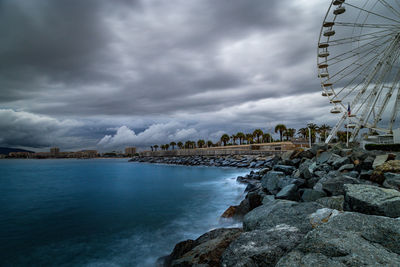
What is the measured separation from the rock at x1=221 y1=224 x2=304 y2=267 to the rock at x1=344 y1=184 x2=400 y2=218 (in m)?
2.09

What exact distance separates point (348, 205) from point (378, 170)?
6.74 m

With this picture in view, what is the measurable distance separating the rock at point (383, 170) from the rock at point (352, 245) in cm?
795

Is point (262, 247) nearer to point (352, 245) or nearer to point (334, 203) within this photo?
point (352, 245)

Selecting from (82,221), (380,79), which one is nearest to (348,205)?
(82,221)

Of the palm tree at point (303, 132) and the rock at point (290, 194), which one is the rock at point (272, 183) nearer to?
the rock at point (290, 194)

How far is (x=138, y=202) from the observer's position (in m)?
18.0

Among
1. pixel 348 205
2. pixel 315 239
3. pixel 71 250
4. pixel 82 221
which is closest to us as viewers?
pixel 315 239

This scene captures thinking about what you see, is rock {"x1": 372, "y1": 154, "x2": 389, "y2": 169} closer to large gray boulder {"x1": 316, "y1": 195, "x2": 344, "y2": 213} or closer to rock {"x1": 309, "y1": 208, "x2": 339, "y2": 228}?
large gray boulder {"x1": 316, "y1": 195, "x2": 344, "y2": 213}

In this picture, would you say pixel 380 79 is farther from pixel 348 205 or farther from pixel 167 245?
pixel 167 245

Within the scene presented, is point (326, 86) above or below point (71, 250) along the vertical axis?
above

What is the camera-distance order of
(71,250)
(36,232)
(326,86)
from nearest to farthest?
(71,250), (36,232), (326,86)

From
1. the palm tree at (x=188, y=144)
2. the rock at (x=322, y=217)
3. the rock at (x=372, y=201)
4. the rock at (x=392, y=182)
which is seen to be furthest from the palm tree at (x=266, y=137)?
the rock at (x=322, y=217)

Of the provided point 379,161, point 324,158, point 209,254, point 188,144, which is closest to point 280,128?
point 188,144

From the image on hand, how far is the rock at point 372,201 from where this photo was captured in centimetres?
490
